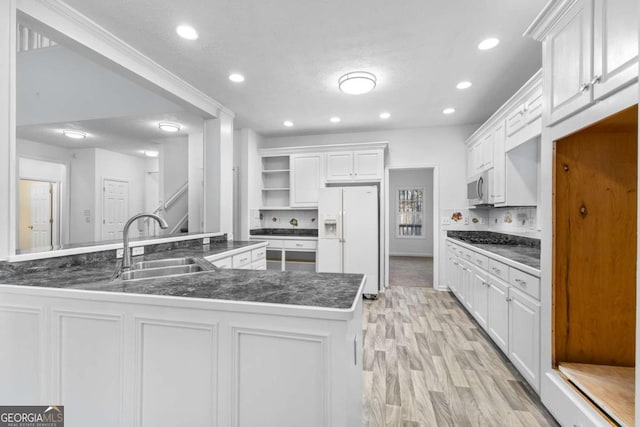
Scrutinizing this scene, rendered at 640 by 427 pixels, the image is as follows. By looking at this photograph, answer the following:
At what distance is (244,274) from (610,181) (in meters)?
2.06

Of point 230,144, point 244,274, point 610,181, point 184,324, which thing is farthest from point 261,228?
point 610,181

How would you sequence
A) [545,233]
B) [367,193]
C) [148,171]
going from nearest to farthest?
[545,233], [367,193], [148,171]

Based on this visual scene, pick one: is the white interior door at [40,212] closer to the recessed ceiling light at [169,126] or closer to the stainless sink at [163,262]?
the recessed ceiling light at [169,126]

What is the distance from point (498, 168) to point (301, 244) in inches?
113

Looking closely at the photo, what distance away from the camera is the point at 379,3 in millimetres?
1910

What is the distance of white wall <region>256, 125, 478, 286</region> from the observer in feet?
14.9

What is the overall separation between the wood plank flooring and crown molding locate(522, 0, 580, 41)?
2.30 metres

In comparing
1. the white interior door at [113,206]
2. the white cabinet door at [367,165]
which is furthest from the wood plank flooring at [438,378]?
the white interior door at [113,206]

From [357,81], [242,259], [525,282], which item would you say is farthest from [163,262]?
[525,282]

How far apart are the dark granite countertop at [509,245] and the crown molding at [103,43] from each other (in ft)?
11.4

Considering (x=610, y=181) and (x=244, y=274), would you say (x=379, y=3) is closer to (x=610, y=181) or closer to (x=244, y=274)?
(x=610, y=181)

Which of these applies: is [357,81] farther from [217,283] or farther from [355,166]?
[217,283]

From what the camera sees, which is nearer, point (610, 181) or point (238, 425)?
point (238, 425)

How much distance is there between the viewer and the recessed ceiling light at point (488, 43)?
90.5 inches
